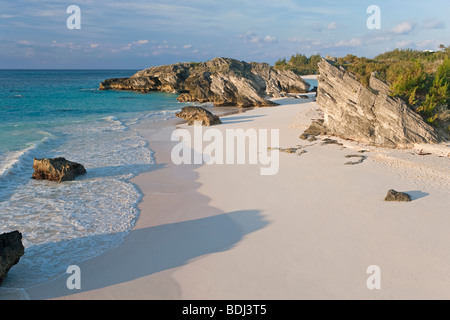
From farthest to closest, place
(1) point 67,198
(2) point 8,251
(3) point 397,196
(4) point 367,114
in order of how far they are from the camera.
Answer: (4) point 367,114
(1) point 67,198
(3) point 397,196
(2) point 8,251

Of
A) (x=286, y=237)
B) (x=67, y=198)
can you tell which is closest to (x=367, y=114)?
(x=286, y=237)

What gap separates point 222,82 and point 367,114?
98.8 feet

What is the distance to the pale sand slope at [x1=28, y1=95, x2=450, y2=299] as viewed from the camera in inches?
277

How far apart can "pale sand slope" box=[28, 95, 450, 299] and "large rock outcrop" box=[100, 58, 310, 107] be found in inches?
1117

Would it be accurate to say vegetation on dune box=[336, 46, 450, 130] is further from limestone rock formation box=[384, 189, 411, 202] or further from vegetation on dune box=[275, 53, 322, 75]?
vegetation on dune box=[275, 53, 322, 75]

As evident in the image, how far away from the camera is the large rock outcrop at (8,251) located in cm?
703

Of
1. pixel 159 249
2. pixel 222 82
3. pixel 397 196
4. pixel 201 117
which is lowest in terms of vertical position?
pixel 159 249

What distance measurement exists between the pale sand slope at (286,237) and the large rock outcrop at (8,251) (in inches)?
32.3

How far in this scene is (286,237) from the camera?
9039 mm

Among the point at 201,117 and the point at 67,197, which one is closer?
the point at 67,197

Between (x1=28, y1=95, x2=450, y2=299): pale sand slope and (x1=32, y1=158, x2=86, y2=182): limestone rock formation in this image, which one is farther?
(x1=32, y1=158, x2=86, y2=182): limestone rock formation

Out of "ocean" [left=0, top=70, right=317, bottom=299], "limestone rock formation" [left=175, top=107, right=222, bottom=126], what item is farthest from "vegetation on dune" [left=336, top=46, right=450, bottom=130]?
"ocean" [left=0, top=70, right=317, bottom=299]

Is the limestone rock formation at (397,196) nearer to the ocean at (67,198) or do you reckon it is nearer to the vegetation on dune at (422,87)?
the vegetation on dune at (422,87)

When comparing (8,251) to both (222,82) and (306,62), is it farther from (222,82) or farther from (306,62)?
(306,62)
